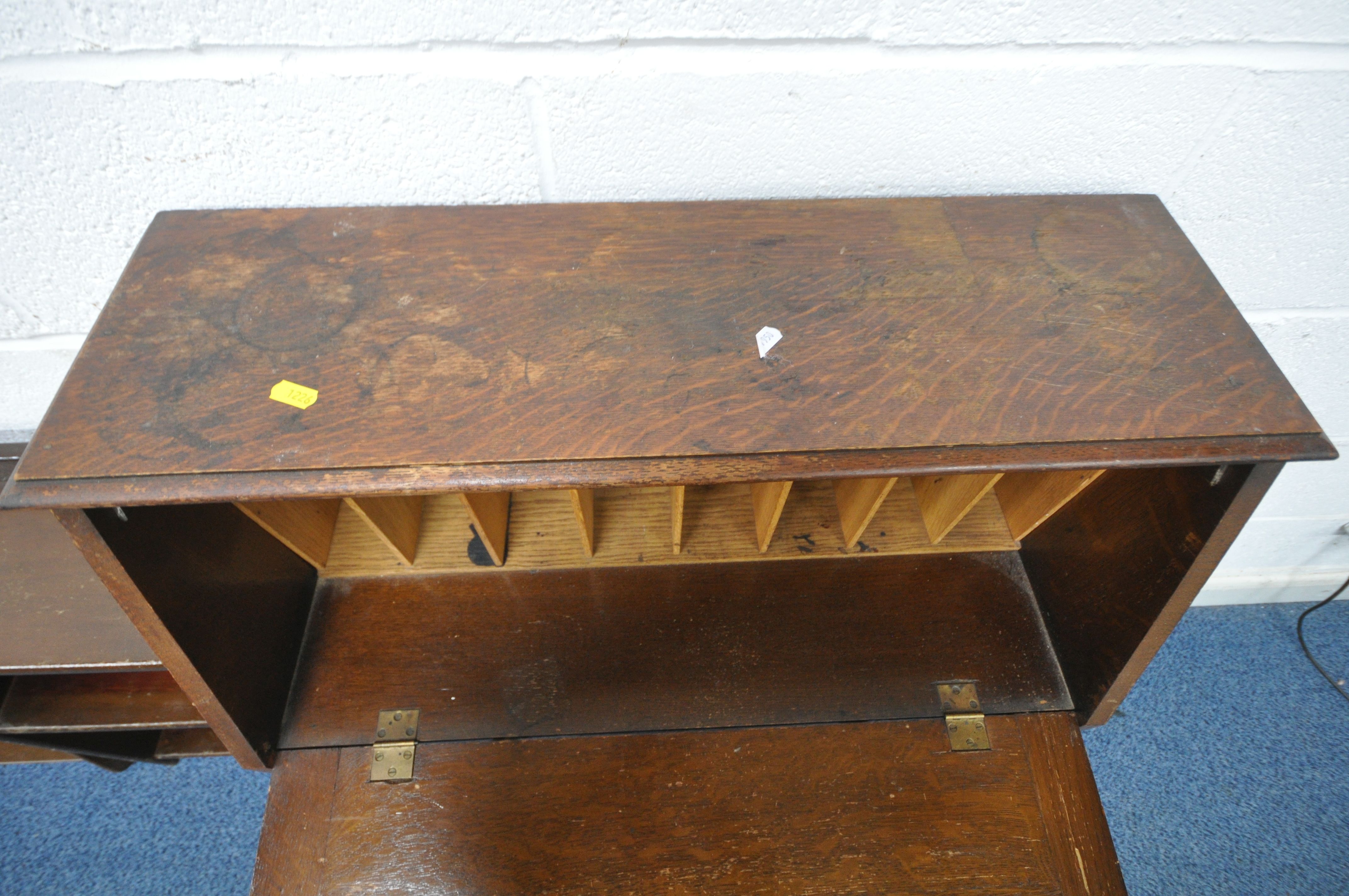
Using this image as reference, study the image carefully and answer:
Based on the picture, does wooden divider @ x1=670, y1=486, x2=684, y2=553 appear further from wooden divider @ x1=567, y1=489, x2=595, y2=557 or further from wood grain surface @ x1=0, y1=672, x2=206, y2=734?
wood grain surface @ x1=0, y1=672, x2=206, y2=734

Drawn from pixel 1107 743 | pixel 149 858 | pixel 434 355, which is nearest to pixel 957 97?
pixel 434 355

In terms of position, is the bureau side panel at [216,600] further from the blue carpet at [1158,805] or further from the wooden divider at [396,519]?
the blue carpet at [1158,805]

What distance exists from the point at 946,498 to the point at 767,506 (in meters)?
0.27

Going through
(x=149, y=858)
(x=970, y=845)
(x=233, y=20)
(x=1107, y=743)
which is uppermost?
(x=233, y=20)

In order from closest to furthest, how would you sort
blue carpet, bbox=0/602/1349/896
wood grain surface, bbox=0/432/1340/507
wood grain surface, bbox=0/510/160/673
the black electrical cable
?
wood grain surface, bbox=0/432/1340/507
wood grain surface, bbox=0/510/160/673
blue carpet, bbox=0/602/1349/896
the black electrical cable

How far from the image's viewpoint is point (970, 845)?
2.72ft

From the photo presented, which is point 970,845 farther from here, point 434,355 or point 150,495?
point 150,495

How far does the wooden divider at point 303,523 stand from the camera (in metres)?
0.82

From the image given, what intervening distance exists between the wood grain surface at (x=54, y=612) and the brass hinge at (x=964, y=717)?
1014mm

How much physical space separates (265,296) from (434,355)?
0.69ft

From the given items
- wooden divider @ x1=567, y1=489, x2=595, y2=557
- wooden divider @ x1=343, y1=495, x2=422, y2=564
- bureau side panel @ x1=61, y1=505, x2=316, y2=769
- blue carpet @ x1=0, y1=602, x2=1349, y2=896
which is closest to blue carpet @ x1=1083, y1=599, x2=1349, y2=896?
blue carpet @ x1=0, y1=602, x2=1349, y2=896

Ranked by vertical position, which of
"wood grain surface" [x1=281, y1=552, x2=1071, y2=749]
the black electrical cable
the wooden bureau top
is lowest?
the black electrical cable

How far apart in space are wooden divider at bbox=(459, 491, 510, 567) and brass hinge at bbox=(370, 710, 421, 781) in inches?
8.8

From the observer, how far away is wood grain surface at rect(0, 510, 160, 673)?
0.92 metres
